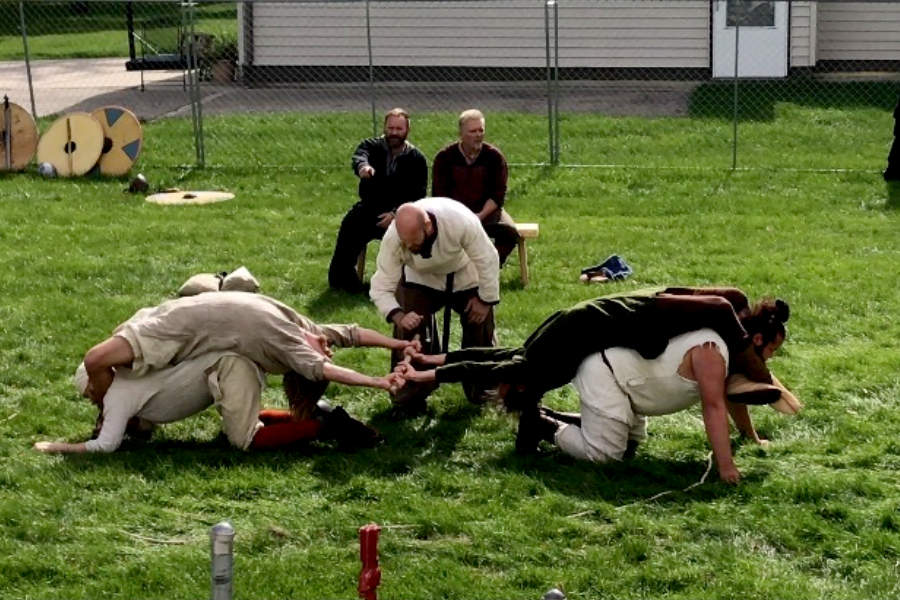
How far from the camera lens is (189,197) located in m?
16.8

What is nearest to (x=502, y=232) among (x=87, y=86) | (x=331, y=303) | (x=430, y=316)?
(x=331, y=303)

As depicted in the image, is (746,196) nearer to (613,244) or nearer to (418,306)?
(613,244)

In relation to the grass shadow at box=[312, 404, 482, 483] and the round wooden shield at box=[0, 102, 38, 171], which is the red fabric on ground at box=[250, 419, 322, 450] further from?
the round wooden shield at box=[0, 102, 38, 171]

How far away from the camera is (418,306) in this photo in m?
10.1

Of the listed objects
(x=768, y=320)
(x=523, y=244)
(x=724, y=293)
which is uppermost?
(x=724, y=293)

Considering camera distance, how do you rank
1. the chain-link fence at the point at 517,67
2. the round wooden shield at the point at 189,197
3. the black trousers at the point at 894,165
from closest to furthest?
1. the round wooden shield at the point at 189,197
2. the black trousers at the point at 894,165
3. the chain-link fence at the point at 517,67

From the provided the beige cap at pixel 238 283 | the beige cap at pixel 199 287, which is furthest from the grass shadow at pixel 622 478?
the beige cap at pixel 199 287

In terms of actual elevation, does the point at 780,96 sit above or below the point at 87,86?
below

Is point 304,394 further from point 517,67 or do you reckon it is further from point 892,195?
point 517,67

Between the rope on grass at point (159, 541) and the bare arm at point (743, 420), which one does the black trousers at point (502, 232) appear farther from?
the rope on grass at point (159, 541)

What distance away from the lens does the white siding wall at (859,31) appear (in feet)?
80.7

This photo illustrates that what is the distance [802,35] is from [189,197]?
11074 mm

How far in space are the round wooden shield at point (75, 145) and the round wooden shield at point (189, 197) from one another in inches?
56.9

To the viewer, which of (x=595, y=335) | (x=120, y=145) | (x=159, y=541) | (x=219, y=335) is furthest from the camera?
(x=120, y=145)
